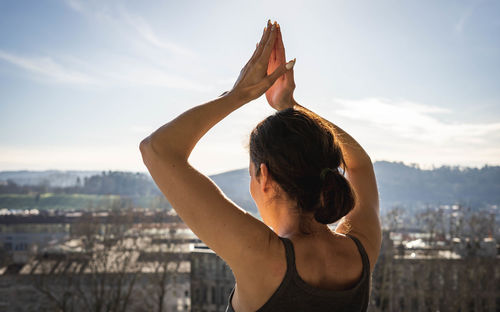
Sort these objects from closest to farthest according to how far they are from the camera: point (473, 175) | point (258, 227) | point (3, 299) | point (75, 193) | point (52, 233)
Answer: point (258, 227) < point (3, 299) < point (52, 233) < point (473, 175) < point (75, 193)

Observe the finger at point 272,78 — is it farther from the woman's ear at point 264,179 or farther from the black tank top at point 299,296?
the black tank top at point 299,296

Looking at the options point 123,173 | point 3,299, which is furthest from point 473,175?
point 3,299

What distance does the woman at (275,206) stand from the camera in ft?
1.85

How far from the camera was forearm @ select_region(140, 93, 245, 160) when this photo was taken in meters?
0.56

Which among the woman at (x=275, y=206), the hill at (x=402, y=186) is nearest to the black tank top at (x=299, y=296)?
the woman at (x=275, y=206)

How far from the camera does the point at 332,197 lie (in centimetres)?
69

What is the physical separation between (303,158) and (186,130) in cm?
18

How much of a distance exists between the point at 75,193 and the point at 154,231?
576 inches

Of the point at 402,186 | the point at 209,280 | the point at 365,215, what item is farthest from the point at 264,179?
the point at 402,186

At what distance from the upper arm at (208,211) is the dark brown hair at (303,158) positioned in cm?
10

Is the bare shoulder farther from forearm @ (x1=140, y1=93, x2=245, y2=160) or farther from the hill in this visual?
A: the hill

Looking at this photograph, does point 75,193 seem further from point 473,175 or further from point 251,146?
point 251,146

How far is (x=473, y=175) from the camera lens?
22.8 m

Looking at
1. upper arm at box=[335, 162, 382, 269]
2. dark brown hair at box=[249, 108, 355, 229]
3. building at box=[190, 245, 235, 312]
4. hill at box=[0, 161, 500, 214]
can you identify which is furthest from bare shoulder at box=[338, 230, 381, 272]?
hill at box=[0, 161, 500, 214]
